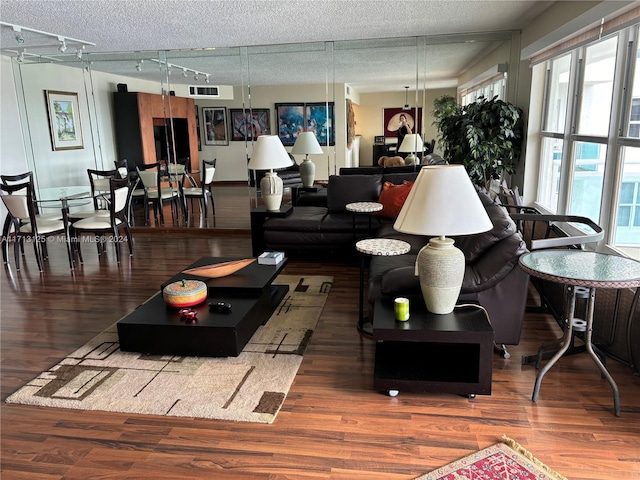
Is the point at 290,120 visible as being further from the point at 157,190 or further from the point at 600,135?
the point at 600,135

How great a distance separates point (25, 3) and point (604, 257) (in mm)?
4756

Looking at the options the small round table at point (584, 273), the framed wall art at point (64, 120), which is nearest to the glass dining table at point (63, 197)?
the framed wall art at point (64, 120)

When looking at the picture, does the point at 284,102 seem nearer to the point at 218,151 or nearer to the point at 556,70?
the point at 218,151

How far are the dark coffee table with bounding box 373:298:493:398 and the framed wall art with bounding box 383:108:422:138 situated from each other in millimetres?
4224

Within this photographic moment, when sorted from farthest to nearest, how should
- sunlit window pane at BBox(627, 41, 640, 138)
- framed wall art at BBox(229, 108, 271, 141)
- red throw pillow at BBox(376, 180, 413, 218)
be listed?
framed wall art at BBox(229, 108, 271, 141) < red throw pillow at BBox(376, 180, 413, 218) < sunlit window pane at BBox(627, 41, 640, 138)

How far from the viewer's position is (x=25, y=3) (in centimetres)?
400

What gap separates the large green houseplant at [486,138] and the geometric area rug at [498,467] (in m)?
3.62

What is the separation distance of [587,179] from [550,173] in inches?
46.4

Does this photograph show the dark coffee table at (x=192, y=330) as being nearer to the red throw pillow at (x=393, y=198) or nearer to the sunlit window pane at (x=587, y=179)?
the red throw pillow at (x=393, y=198)

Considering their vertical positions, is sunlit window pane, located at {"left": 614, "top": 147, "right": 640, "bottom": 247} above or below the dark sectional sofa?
above

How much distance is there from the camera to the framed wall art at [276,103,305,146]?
21.4 feet

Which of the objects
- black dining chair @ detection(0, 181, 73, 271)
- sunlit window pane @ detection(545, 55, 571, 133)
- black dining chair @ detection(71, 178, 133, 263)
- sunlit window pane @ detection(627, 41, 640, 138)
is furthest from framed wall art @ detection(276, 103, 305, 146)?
sunlit window pane @ detection(627, 41, 640, 138)

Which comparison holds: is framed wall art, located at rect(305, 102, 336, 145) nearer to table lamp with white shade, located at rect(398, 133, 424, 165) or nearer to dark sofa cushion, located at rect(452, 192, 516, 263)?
table lamp with white shade, located at rect(398, 133, 424, 165)

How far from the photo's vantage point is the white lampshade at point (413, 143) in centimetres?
640
